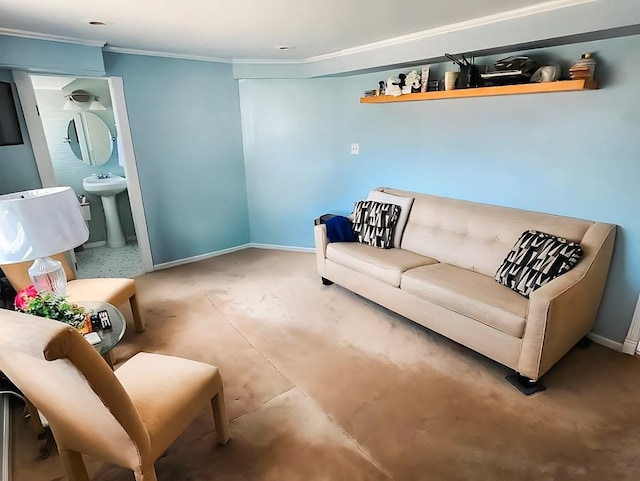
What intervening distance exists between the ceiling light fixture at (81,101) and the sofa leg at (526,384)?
5.28m

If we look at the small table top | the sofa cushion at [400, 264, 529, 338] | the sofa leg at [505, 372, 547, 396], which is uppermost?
the small table top

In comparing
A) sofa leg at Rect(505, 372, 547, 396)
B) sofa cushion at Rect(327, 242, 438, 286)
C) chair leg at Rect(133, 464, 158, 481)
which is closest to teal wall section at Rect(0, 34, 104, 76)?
sofa cushion at Rect(327, 242, 438, 286)

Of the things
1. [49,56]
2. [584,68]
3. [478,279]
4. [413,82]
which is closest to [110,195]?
[49,56]

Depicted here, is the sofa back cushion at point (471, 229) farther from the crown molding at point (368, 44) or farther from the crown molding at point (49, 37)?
the crown molding at point (49, 37)

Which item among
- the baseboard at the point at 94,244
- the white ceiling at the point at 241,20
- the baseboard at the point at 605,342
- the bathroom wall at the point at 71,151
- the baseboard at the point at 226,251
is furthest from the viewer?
the baseboard at the point at 94,244

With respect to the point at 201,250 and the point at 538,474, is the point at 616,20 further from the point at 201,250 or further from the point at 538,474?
the point at 201,250

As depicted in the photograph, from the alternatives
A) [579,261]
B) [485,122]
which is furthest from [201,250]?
[579,261]

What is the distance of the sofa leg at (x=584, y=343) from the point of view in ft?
8.39

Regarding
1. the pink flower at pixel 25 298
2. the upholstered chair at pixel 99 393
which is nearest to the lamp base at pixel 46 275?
the pink flower at pixel 25 298

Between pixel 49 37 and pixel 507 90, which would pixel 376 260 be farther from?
pixel 49 37

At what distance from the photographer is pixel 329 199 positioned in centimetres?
440

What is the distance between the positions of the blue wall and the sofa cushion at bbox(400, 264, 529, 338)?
76cm

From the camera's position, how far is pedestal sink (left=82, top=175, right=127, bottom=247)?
14.6 feet

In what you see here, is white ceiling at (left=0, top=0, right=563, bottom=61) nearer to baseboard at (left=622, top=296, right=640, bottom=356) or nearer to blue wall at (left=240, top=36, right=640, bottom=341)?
blue wall at (left=240, top=36, right=640, bottom=341)
